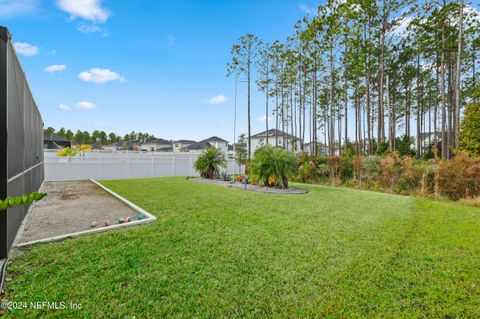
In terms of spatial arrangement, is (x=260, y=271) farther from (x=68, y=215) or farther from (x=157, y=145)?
(x=157, y=145)

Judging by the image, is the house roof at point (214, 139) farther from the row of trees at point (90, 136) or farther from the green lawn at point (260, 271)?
the green lawn at point (260, 271)

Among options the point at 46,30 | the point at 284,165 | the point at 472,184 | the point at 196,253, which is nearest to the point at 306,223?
the point at 196,253

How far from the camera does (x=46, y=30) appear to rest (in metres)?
6.70

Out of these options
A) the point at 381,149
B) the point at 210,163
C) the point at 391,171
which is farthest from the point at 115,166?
Answer: the point at 381,149

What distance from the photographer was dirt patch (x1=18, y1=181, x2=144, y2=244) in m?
3.32

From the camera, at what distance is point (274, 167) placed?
798 cm

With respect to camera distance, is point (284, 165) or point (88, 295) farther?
point (284, 165)

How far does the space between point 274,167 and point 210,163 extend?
13.1 ft

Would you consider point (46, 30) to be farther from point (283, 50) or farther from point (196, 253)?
point (283, 50)

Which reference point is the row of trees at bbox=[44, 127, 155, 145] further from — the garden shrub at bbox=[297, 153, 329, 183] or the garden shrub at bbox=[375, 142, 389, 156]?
the garden shrub at bbox=[375, 142, 389, 156]

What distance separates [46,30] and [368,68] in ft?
48.7

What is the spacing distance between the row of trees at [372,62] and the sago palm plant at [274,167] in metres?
7.56

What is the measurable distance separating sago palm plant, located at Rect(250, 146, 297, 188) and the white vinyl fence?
4.98 meters

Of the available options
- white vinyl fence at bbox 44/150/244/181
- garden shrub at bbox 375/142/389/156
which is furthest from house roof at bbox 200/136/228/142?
garden shrub at bbox 375/142/389/156
